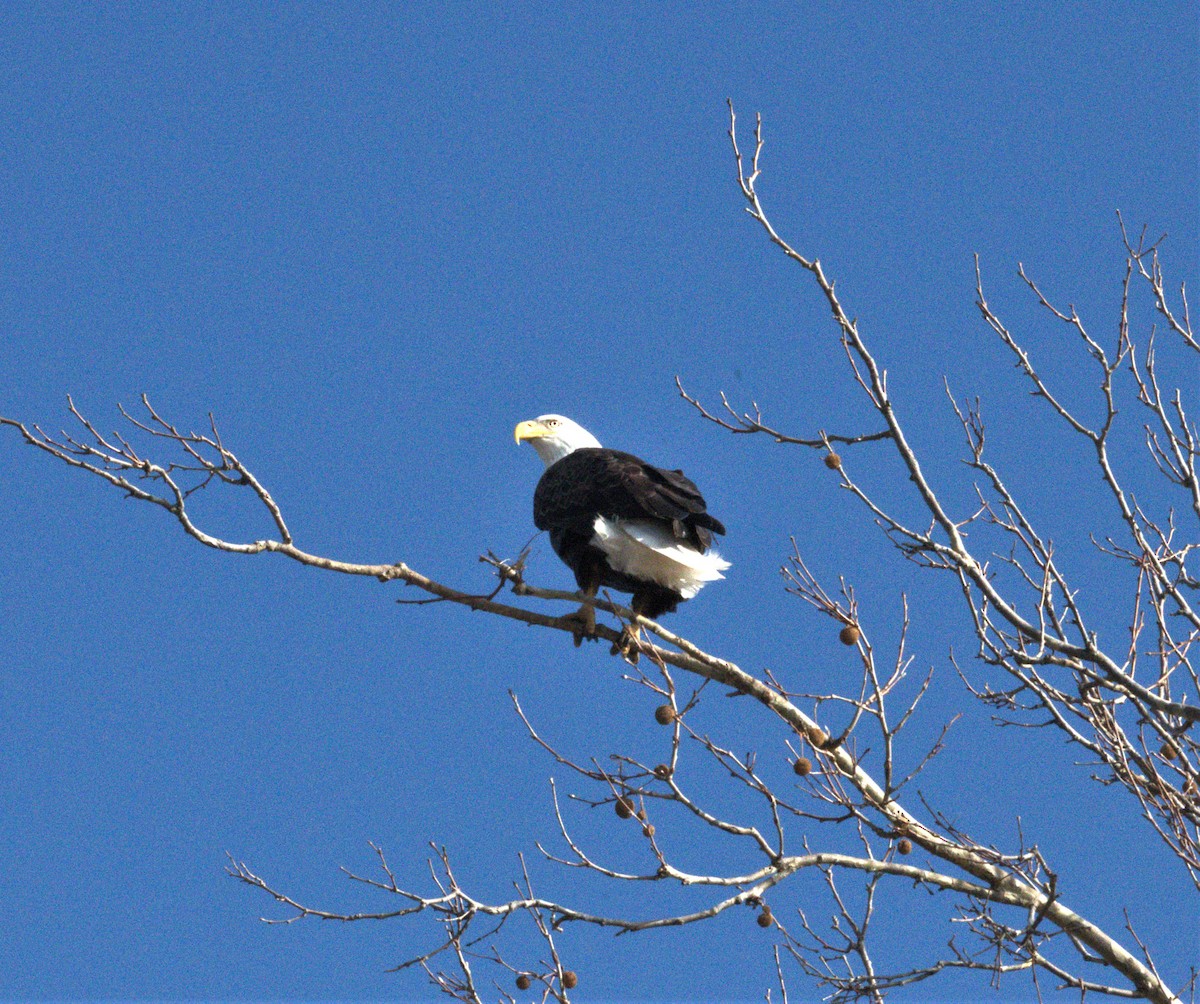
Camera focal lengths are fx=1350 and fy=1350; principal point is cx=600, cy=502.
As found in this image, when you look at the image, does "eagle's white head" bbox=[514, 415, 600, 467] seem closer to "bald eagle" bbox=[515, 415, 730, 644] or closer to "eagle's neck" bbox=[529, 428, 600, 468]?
"eagle's neck" bbox=[529, 428, 600, 468]

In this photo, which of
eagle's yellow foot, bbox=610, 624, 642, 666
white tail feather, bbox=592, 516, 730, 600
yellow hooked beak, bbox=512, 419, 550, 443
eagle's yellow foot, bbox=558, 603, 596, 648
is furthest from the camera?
yellow hooked beak, bbox=512, 419, 550, 443

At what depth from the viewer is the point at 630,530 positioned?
5.52 metres

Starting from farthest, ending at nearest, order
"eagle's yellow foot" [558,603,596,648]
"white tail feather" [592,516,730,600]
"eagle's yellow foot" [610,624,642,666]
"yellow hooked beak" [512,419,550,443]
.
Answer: "yellow hooked beak" [512,419,550,443] → "white tail feather" [592,516,730,600] → "eagle's yellow foot" [558,603,596,648] → "eagle's yellow foot" [610,624,642,666]

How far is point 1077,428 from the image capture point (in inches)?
153

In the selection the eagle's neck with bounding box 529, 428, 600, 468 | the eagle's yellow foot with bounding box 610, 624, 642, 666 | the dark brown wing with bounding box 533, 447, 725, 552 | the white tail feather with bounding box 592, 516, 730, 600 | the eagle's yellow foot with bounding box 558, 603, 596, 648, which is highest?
the eagle's neck with bounding box 529, 428, 600, 468

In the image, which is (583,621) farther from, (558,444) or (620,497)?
(558,444)

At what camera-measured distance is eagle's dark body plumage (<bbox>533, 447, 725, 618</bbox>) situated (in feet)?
17.8

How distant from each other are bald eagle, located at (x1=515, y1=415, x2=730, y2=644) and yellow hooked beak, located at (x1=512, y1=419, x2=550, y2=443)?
88 cm

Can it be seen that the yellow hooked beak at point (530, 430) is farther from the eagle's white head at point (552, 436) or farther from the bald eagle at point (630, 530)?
the bald eagle at point (630, 530)

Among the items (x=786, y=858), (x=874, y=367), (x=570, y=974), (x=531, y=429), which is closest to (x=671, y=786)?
(x=786, y=858)

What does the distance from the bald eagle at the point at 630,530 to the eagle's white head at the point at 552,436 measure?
2.90 ft

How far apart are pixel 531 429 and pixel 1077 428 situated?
3.51m

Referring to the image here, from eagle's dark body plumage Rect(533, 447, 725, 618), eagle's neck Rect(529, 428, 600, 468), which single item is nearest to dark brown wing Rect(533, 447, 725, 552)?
eagle's dark body plumage Rect(533, 447, 725, 618)

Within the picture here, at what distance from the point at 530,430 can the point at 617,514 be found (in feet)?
5.09
